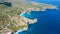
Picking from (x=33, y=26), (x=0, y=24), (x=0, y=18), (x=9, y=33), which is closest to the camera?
(x=9, y=33)

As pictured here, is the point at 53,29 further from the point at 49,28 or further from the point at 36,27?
the point at 36,27

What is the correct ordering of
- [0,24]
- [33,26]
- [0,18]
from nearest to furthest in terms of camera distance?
[0,24] → [0,18] → [33,26]

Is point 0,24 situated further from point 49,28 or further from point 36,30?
point 49,28

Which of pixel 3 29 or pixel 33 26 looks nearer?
pixel 3 29

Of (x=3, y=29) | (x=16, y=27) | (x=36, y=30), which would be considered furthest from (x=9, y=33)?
(x=36, y=30)

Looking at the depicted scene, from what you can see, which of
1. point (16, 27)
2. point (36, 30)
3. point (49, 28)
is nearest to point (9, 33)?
point (16, 27)

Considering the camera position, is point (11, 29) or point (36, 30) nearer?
point (11, 29)

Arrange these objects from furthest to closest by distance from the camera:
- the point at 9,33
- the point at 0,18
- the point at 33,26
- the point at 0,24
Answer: the point at 33,26 → the point at 0,18 → the point at 0,24 → the point at 9,33

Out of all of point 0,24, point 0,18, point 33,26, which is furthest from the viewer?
point 33,26
